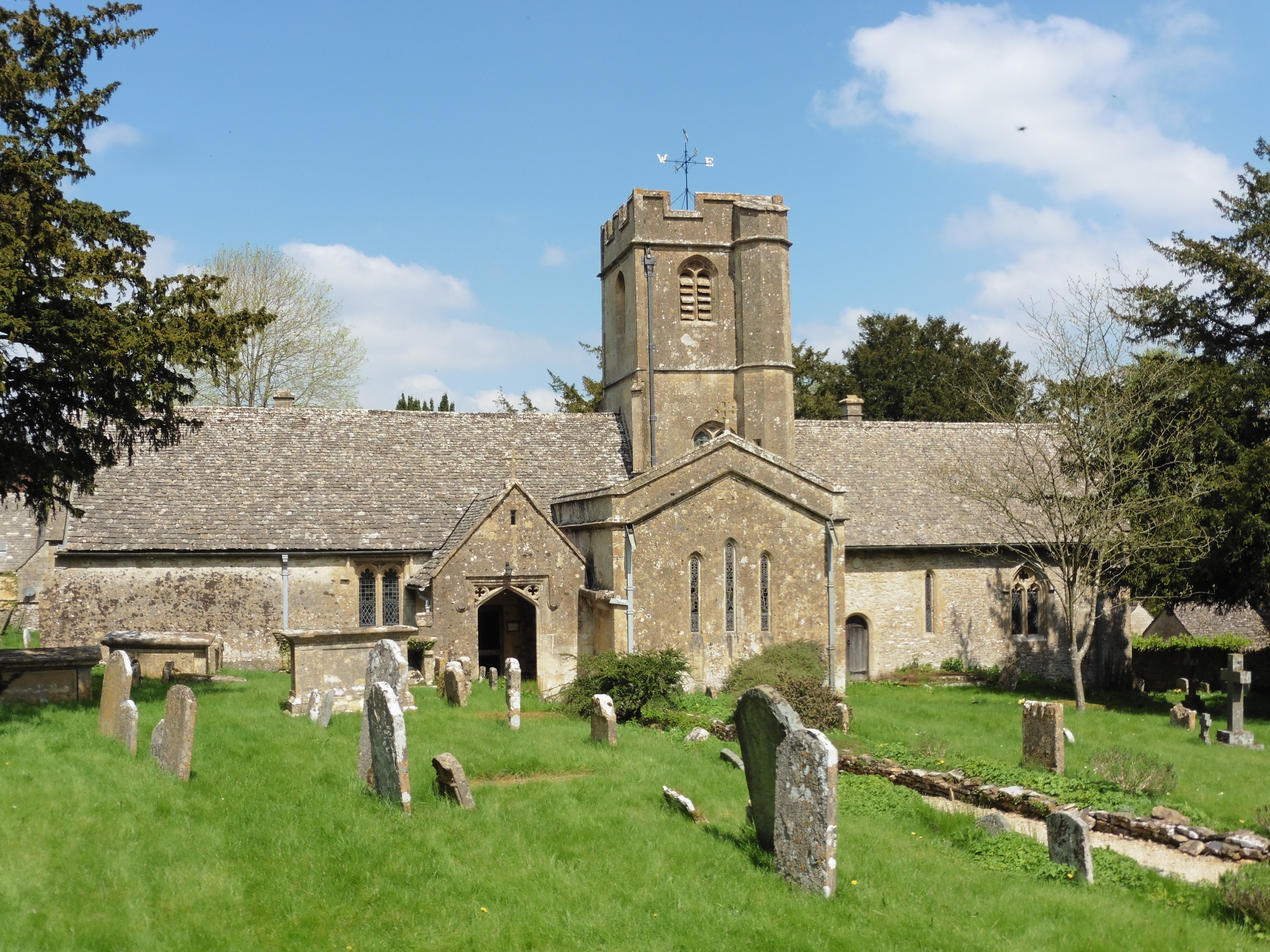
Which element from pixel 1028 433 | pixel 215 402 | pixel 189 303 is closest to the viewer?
pixel 189 303

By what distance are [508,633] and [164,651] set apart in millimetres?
7927

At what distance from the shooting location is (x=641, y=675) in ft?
64.3

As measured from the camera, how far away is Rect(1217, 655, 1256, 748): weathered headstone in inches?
860

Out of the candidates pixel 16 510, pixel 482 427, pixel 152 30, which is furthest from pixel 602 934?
pixel 16 510

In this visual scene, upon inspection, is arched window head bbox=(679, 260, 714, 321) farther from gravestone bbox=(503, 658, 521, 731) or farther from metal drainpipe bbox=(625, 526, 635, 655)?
gravestone bbox=(503, 658, 521, 731)

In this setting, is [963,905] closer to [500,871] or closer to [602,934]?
[602,934]

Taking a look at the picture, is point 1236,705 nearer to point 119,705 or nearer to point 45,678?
point 119,705

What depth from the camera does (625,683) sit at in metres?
19.6

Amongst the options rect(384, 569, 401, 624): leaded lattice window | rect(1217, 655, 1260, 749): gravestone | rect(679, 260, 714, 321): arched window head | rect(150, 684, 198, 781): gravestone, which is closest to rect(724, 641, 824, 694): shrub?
rect(1217, 655, 1260, 749): gravestone

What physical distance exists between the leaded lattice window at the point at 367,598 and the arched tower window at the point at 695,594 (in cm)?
813

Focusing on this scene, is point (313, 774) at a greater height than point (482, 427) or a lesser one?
lesser

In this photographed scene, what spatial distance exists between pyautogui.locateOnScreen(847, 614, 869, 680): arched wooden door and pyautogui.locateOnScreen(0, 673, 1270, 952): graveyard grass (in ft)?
50.8

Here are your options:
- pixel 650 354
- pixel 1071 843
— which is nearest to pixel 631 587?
pixel 650 354

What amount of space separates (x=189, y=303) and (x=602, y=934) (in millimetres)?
11739
